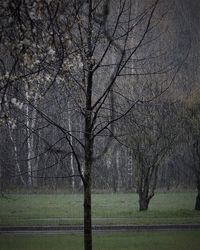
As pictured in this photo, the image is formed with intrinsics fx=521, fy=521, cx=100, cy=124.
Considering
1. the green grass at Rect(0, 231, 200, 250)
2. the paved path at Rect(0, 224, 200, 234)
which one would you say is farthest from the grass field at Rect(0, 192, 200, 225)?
the green grass at Rect(0, 231, 200, 250)

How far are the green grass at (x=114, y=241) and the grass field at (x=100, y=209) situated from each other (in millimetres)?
5062

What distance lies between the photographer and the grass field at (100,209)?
936 inches

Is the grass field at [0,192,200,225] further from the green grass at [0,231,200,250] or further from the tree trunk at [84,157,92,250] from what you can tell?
the tree trunk at [84,157,92,250]

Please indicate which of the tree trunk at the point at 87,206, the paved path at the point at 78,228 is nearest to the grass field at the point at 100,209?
the paved path at the point at 78,228

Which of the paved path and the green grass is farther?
the paved path

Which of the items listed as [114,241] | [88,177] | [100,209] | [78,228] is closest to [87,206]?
[88,177]

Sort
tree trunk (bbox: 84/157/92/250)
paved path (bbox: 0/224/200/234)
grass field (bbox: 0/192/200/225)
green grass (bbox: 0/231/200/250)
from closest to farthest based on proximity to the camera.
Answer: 1. tree trunk (bbox: 84/157/92/250)
2. green grass (bbox: 0/231/200/250)
3. paved path (bbox: 0/224/200/234)
4. grass field (bbox: 0/192/200/225)

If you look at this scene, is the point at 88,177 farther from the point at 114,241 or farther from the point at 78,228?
the point at 78,228

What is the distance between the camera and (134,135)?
1076 inches

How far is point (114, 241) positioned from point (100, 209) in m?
11.6

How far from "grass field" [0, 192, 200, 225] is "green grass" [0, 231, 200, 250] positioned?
199 inches

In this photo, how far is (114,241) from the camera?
16.6 m

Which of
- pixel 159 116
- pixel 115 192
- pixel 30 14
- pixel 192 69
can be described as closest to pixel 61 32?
pixel 30 14

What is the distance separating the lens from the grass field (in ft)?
78.0
